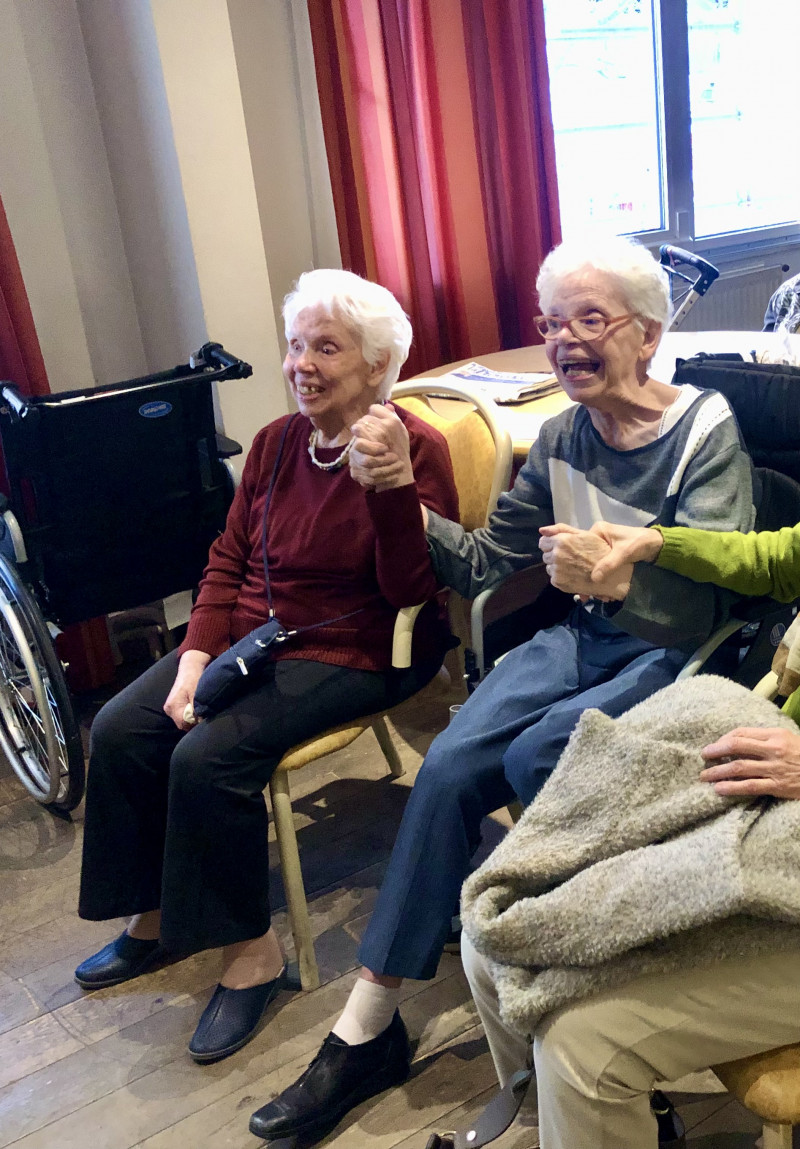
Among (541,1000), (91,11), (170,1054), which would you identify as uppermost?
(91,11)

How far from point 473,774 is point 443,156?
2064 millimetres

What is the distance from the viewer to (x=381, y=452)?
4.89 ft

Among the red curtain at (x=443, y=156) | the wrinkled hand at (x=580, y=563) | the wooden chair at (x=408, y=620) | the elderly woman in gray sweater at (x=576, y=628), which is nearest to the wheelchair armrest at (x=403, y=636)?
the wooden chair at (x=408, y=620)

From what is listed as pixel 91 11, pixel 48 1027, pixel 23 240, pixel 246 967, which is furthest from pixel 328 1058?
pixel 91 11

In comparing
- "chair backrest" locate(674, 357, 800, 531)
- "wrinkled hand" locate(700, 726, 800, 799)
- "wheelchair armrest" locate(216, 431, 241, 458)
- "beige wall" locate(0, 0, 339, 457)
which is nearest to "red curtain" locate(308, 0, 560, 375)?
"beige wall" locate(0, 0, 339, 457)

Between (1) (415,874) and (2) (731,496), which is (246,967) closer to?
(1) (415,874)

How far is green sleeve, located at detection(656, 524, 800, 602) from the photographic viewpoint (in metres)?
1.23

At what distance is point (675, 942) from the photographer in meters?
0.94

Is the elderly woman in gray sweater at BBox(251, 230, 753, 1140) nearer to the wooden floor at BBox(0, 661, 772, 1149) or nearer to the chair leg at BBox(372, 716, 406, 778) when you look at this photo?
the wooden floor at BBox(0, 661, 772, 1149)

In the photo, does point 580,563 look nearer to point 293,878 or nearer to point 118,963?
point 293,878

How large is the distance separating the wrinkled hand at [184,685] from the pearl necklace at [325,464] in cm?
39

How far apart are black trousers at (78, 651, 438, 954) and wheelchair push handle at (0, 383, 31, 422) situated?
0.62m

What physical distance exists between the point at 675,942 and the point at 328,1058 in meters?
0.68

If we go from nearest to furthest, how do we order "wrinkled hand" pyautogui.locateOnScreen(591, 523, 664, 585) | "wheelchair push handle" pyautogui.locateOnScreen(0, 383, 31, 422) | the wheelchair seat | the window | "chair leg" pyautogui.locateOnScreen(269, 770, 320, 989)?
1. "wrinkled hand" pyautogui.locateOnScreen(591, 523, 664, 585)
2. "chair leg" pyautogui.locateOnScreen(269, 770, 320, 989)
3. "wheelchair push handle" pyautogui.locateOnScreen(0, 383, 31, 422)
4. the wheelchair seat
5. the window
